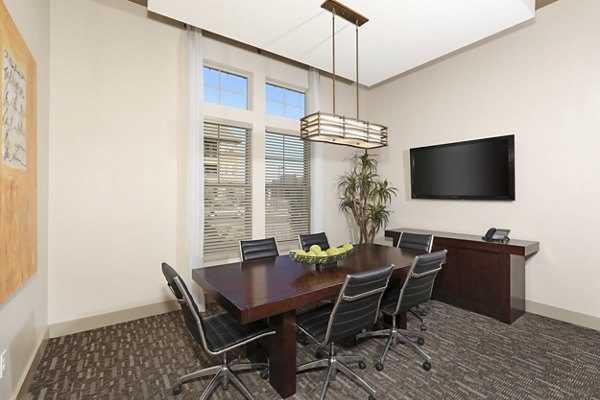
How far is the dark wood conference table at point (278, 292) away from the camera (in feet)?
6.14

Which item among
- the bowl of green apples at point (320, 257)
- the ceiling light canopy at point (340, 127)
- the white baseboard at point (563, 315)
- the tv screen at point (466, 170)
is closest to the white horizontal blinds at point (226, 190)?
the ceiling light canopy at point (340, 127)

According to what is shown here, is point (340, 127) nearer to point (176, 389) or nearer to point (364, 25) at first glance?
point (364, 25)

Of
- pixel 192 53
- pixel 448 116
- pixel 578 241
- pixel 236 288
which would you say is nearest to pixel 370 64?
pixel 448 116

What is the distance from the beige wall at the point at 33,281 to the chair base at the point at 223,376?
3.56 feet

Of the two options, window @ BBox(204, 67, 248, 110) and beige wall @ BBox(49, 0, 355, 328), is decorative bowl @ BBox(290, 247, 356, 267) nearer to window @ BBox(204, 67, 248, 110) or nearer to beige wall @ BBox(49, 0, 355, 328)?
beige wall @ BBox(49, 0, 355, 328)

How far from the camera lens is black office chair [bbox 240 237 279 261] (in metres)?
3.16

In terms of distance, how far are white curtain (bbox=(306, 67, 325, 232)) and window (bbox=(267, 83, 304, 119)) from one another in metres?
0.19

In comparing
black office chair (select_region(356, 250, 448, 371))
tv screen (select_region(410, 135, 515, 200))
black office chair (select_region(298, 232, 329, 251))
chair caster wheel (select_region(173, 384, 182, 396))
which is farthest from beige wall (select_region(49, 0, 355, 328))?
tv screen (select_region(410, 135, 515, 200))

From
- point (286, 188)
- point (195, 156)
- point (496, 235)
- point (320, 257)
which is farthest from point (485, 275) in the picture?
point (195, 156)

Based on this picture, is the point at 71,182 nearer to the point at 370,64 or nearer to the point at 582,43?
the point at 370,64

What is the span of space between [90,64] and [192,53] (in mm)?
1113

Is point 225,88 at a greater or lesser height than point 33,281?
greater

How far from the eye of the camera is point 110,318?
3260mm

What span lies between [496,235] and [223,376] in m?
3.41
